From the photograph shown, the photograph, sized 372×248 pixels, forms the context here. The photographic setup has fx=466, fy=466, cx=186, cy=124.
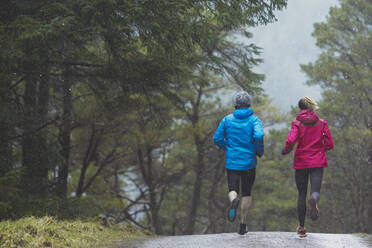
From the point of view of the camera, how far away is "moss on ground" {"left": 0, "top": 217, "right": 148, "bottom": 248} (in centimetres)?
516

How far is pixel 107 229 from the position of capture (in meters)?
7.40

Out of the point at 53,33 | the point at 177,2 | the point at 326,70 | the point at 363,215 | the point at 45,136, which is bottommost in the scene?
the point at 363,215

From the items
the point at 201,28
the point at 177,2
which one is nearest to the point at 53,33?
the point at 177,2

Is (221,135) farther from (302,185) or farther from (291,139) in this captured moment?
(302,185)

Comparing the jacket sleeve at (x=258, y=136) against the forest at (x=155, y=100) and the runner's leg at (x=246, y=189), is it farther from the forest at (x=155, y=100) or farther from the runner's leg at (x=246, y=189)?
the forest at (x=155, y=100)

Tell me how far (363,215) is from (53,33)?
1768cm

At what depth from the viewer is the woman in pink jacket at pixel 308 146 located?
20.1 feet

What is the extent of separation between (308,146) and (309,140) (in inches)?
3.4

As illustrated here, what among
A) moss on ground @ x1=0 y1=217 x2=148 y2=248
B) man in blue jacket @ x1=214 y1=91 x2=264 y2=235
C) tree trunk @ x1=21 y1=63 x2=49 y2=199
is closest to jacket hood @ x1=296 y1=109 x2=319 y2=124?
man in blue jacket @ x1=214 y1=91 x2=264 y2=235

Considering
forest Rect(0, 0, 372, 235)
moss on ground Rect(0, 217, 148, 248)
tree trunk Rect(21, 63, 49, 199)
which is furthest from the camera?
tree trunk Rect(21, 63, 49, 199)

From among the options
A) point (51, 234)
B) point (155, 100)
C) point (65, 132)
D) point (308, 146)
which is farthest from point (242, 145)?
point (65, 132)

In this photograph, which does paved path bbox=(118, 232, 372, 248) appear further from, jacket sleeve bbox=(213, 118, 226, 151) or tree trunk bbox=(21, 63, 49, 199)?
tree trunk bbox=(21, 63, 49, 199)

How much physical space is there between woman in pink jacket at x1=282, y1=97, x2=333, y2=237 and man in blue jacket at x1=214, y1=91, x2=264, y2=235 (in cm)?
44

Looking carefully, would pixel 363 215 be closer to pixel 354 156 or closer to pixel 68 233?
pixel 354 156
